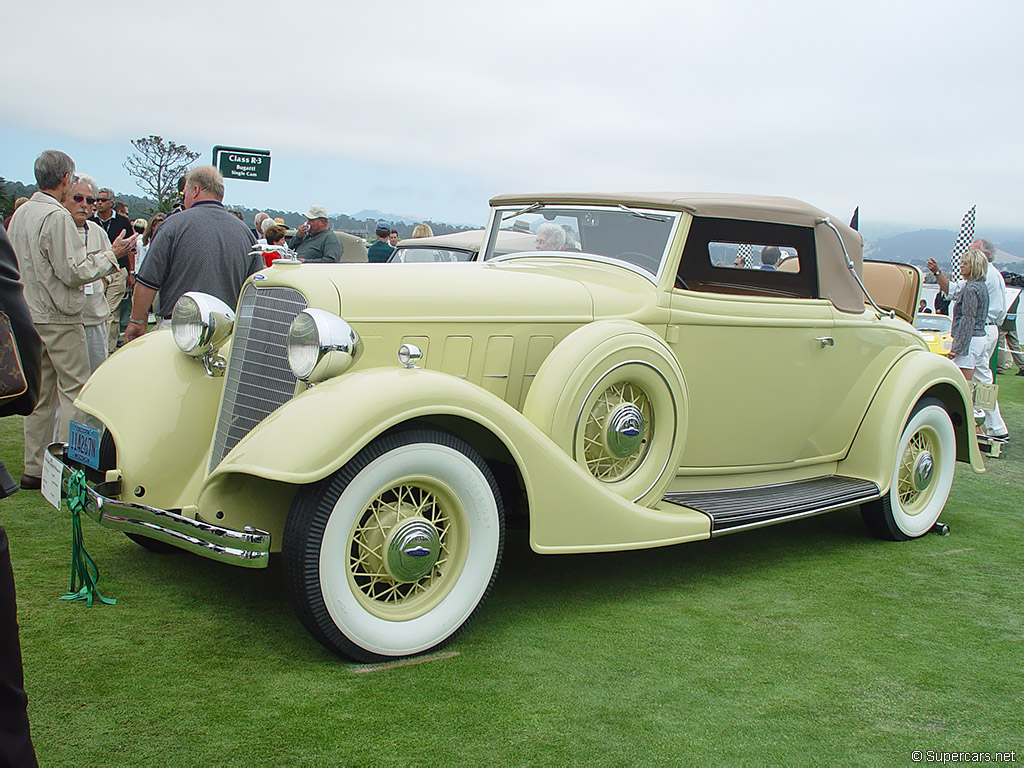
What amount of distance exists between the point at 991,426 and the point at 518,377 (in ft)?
18.3

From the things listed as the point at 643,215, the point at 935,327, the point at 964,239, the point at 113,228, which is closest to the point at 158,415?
the point at 643,215

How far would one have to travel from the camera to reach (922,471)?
5000mm

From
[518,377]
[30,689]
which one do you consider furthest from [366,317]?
[30,689]

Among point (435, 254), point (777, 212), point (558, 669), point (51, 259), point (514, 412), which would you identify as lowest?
point (558, 669)

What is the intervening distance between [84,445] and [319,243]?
4964 millimetres

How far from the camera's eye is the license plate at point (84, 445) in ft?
11.4

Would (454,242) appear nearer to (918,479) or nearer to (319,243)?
(319,243)

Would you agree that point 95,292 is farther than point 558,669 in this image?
Yes

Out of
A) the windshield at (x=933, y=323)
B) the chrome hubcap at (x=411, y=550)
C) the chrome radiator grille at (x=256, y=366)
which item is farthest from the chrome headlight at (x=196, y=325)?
the windshield at (x=933, y=323)

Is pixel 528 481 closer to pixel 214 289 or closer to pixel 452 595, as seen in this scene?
pixel 452 595

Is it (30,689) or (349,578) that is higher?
(349,578)

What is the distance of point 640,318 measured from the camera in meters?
3.91

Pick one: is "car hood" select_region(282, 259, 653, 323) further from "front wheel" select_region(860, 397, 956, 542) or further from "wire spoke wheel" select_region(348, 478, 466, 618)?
"front wheel" select_region(860, 397, 956, 542)

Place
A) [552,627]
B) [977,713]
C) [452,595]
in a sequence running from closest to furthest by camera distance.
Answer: [977,713] → [452,595] → [552,627]
